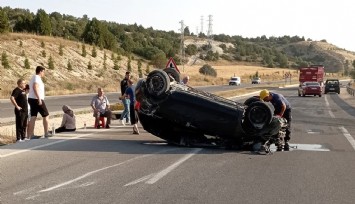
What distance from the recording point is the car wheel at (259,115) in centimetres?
1121

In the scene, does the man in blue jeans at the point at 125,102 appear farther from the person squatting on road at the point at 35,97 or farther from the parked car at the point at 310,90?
the parked car at the point at 310,90

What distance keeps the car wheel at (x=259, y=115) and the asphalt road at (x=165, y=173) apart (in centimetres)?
72

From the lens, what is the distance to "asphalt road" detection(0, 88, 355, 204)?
22.5 ft

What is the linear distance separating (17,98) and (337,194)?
27.8 feet

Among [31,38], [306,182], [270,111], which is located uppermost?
[31,38]

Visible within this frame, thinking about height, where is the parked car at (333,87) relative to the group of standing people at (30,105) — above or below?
below

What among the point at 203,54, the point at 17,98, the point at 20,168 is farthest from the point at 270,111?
the point at 203,54

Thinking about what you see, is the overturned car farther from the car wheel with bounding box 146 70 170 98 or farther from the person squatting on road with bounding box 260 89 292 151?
the person squatting on road with bounding box 260 89 292 151

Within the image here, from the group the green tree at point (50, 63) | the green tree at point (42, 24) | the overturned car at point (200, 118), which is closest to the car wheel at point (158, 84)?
the overturned car at point (200, 118)

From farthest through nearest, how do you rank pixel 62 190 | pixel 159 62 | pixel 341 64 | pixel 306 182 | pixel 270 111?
pixel 341 64 < pixel 159 62 < pixel 270 111 < pixel 306 182 < pixel 62 190

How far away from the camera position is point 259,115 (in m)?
11.2

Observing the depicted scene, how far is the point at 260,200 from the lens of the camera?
672cm

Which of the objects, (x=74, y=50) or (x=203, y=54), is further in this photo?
(x=203, y=54)

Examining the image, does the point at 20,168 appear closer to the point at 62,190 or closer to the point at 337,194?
the point at 62,190
